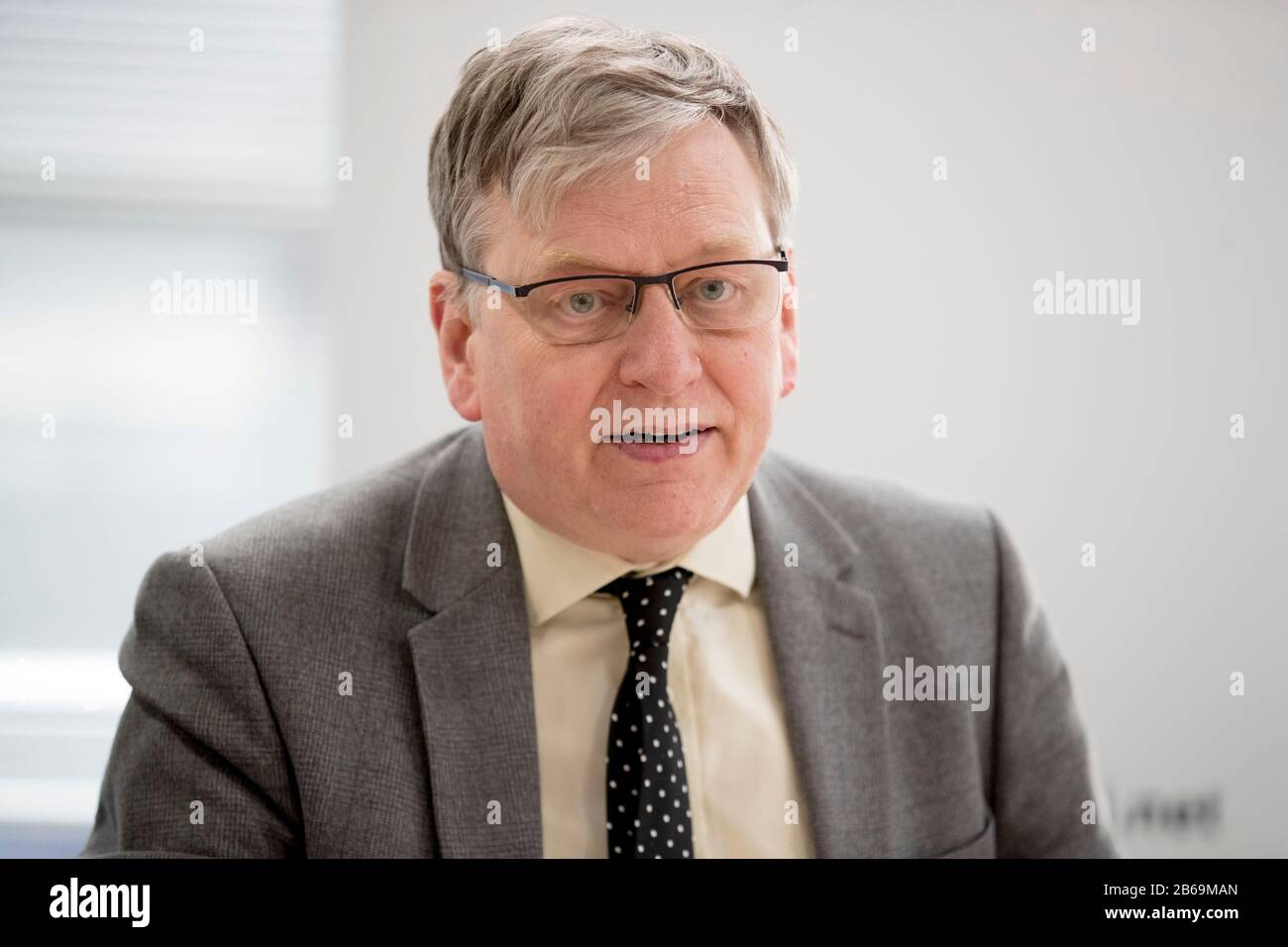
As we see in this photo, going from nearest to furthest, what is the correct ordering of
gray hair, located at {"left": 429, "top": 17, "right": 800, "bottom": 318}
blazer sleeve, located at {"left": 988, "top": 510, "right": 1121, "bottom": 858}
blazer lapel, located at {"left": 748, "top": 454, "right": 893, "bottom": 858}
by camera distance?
gray hair, located at {"left": 429, "top": 17, "right": 800, "bottom": 318} < blazer lapel, located at {"left": 748, "top": 454, "right": 893, "bottom": 858} < blazer sleeve, located at {"left": 988, "top": 510, "right": 1121, "bottom": 858}

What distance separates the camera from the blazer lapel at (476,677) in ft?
4.52

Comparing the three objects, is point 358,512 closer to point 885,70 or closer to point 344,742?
point 344,742

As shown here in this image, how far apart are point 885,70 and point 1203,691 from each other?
1.22 metres

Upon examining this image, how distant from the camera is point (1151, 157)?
183 cm

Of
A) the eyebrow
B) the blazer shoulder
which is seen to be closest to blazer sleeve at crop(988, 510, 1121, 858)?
the blazer shoulder

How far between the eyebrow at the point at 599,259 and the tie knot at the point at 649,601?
1.43 ft

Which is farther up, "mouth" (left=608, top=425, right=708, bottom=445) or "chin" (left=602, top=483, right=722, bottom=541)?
"mouth" (left=608, top=425, right=708, bottom=445)

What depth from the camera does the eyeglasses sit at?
138 cm

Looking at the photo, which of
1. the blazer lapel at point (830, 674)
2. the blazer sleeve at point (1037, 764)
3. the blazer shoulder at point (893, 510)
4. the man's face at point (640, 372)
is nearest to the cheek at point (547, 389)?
the man's face at point (640, 372)

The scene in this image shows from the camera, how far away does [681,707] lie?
1.49m

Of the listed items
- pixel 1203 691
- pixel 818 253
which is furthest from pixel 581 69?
pixel 1203 691

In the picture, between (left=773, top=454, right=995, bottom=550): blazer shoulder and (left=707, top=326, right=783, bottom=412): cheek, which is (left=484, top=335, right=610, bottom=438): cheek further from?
(left=773, top=454, right=995, bottom=550): blazer shoulder

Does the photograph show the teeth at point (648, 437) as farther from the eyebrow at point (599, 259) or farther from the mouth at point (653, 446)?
the eyebrow at point (599, 259)

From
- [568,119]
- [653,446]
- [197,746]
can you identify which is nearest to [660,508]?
[653,446]
